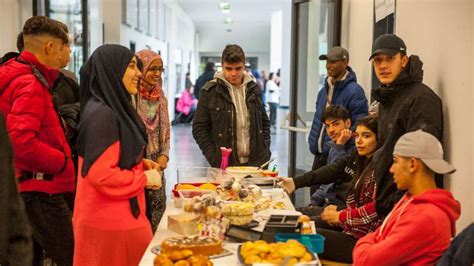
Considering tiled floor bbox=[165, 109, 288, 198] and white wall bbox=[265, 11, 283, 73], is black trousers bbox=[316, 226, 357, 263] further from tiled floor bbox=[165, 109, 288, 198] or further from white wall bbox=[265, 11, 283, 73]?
white wall bbox=[265, 11, 283, 73]

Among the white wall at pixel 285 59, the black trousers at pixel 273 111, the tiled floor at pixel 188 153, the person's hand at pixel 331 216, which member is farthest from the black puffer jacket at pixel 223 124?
the black trousers at pixel 273 111

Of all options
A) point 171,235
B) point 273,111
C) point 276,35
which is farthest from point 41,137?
point 276,35

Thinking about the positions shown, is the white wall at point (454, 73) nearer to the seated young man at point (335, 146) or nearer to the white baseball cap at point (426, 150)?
the white baseball cap at point (426, 150)

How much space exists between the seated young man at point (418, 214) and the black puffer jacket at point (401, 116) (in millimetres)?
527

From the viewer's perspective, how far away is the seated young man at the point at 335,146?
156 inches

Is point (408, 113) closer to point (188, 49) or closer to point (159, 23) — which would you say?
point (159, 23)

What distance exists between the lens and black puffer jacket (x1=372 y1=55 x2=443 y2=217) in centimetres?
298

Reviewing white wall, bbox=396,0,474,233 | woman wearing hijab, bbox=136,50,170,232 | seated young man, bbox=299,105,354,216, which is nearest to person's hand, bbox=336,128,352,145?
seated young man, bbox=299,105,354,216

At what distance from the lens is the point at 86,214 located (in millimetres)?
2650

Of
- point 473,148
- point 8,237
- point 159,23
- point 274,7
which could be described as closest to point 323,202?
point 473,148

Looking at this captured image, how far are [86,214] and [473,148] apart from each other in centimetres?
165

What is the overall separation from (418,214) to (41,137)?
76.7 inches

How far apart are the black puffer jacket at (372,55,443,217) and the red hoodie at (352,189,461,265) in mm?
619

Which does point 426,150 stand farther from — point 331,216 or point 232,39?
point 232,39
